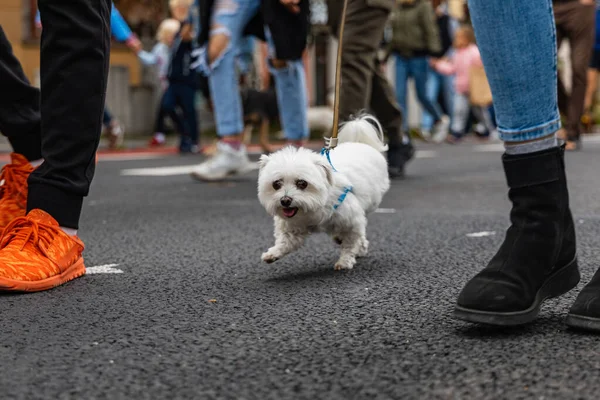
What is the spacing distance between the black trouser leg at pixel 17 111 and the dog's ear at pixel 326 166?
1025 millimetres

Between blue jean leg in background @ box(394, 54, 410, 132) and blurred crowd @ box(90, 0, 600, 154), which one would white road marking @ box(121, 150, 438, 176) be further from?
blue jean leg in background @ box(394, 54, 410, 132)

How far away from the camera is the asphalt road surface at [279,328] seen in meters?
1.63

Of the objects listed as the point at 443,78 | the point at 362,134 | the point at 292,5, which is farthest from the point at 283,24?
the point at 443,78

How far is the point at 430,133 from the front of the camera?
54.2 ft

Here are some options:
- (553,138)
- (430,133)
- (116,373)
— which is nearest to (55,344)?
(116,373)

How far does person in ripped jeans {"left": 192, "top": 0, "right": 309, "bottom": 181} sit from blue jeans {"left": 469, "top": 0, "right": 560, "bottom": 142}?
3746 mm

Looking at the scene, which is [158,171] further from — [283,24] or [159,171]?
[283,24]

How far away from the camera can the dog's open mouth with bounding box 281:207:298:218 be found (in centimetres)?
292

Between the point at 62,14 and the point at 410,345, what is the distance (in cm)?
150

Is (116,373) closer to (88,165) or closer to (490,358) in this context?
(490,358)

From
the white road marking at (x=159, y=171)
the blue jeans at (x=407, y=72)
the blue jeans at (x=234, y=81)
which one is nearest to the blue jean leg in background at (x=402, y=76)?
the blue jeans at (x=407, y=72)

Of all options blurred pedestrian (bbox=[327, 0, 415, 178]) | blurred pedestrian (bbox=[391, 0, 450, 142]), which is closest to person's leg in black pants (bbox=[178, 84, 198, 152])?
blurred pedestrian (bbox=[391, 0, 450, 142])

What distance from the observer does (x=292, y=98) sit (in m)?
6.34

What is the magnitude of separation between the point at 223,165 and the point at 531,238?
14.4 ft
